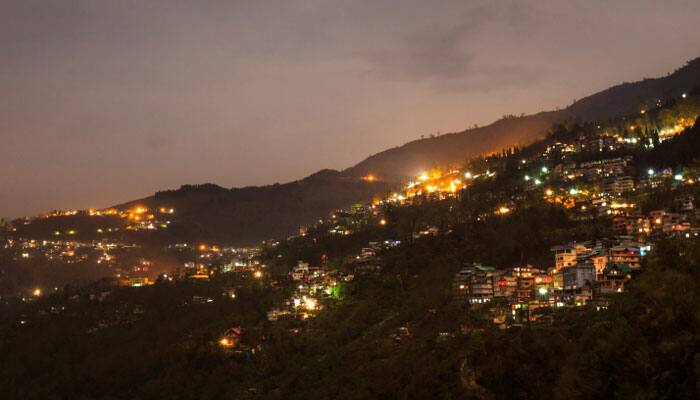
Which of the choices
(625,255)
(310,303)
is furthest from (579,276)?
(310,303)

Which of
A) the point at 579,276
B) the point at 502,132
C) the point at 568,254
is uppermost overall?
the point at 502,132

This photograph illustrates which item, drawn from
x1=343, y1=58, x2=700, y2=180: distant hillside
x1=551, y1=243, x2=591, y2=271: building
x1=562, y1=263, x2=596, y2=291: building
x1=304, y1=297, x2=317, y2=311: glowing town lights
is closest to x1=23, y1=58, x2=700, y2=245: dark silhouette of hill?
x1=343, y1=58, x2=700, y2=180: distant hillside

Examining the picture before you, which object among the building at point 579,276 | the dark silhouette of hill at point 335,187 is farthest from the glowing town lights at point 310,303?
the dark silhouette of hill at point 335,187

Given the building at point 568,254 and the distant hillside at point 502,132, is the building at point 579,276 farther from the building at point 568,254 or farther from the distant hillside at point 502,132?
the distant hillside at point 502,132

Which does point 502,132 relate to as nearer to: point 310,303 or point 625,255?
point 310,303

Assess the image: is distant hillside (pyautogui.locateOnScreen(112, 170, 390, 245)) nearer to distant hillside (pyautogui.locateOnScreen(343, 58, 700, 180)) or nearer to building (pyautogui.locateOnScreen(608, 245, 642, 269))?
distant hillside (pyautogui.locateOnScreen(343, 58, 700, 180))

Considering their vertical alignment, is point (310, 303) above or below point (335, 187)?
below
